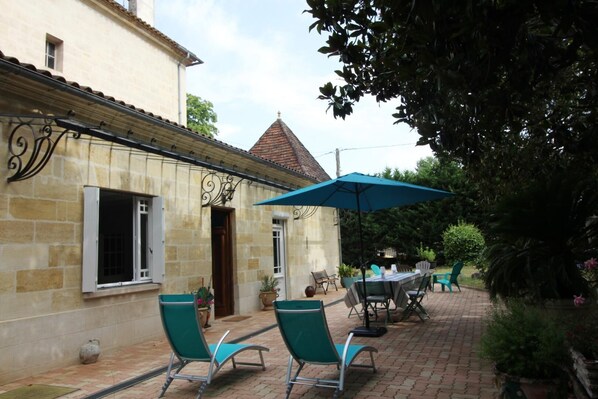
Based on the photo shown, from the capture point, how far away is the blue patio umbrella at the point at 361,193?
6349mm

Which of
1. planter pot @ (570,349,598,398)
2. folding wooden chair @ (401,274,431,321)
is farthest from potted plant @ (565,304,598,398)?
folding wooden chair @ (401,274,431,321)

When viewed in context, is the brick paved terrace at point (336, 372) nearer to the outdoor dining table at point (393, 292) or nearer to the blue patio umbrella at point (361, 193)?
the outdoor dining table at point (393, 292)

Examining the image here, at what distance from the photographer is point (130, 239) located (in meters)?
7.27

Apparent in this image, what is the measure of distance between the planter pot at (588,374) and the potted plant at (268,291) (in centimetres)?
774

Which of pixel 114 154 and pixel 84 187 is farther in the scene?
pixel 114 154

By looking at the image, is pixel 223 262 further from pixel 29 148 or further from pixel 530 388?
pixel 530 388

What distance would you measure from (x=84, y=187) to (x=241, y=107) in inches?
343

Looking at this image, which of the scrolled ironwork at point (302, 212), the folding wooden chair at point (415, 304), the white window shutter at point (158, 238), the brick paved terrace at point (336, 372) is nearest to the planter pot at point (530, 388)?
the brick paved terrace at point (336, 372)

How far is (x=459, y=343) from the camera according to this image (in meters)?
5.88

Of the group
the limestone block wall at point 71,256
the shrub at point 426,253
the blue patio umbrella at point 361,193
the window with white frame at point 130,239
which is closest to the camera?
the limestone block wall at point 71,256

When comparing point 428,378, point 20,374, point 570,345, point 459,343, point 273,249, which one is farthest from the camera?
point 273,249

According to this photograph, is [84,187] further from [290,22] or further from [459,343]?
[459,343]

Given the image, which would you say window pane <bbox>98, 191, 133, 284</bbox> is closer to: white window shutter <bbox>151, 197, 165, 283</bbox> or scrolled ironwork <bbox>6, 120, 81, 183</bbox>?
white window shutter <bbox>151, 197, 165, 283</bbox>

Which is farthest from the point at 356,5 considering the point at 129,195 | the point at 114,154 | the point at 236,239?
the point at 236,239
